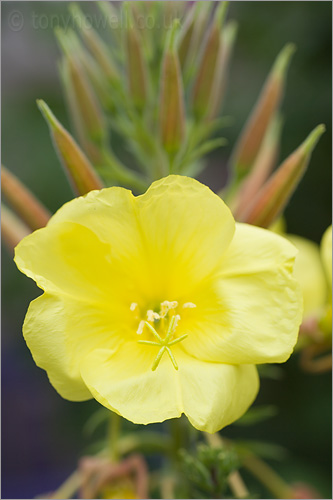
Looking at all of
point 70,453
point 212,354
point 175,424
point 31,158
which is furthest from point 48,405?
point 212,354

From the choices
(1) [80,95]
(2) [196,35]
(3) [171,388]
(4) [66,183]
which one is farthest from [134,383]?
(4) [66,183]

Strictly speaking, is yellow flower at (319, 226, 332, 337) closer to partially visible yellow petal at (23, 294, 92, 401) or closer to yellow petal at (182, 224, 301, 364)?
yellow petal at (182, 224, 301, 364)

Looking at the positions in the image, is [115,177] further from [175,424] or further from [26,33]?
[26,33]

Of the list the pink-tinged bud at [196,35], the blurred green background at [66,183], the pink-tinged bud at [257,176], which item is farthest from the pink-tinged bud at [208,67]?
the blurred green background at [66,183]

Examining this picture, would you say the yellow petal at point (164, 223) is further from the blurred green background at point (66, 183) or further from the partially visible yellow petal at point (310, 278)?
the blurred green background at point (66, 183)

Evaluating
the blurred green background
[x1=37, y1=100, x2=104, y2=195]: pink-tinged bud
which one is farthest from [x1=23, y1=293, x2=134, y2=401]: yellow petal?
the blurred green background

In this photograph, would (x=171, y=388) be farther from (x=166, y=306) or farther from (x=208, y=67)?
(x=208, y=67)
